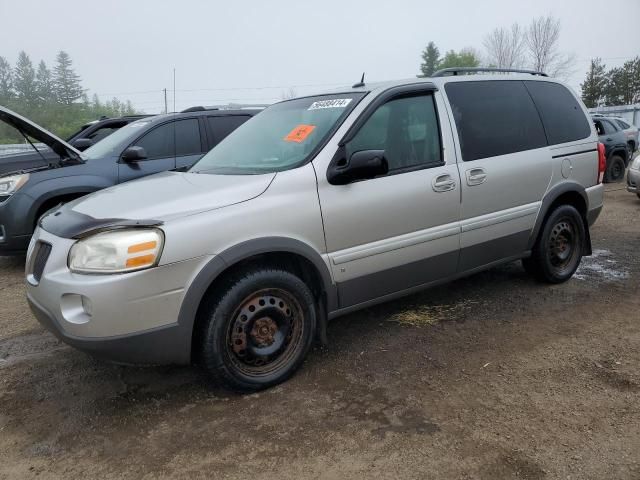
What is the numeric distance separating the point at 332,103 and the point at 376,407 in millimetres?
2037

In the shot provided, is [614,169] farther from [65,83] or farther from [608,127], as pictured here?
[65,83]

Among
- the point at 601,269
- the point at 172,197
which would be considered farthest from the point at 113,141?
the point at 601,269

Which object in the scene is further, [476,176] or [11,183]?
[11,183]

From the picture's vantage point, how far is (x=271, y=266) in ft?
9.72

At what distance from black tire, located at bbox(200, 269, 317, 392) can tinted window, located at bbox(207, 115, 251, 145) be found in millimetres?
4159

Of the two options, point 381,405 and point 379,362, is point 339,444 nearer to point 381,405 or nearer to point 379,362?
point 381,405

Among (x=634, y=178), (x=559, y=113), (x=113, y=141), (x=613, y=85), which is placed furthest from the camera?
(x=613, y=85)

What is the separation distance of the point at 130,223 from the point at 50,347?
182 cm

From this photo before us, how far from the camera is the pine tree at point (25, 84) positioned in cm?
5078

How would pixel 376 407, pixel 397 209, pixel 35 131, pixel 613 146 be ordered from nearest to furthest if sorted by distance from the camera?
1. pixel 376 407
2. pixel 397 209
3. pixel 35 131
4. pixel 613 146

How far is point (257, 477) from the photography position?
2.22m

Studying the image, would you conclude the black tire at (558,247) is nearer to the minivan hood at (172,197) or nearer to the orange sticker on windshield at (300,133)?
the orange sticker on windshield at (300,133)

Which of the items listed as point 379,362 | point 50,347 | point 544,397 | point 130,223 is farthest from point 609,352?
point 50,347

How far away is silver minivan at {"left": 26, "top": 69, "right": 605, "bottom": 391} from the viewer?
254cm
